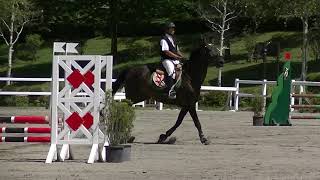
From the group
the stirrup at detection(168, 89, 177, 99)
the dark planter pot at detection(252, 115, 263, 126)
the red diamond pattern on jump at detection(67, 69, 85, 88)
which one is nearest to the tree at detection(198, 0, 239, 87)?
the dark planter pot at detection(252, 115, 263, 126)

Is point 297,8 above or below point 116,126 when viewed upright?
above

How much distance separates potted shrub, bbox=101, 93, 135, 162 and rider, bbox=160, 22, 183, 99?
3825mm

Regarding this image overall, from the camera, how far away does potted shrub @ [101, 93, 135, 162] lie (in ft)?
41.7

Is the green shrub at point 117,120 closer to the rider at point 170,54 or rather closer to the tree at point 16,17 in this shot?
the rider at point 170,54

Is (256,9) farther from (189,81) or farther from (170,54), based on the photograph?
(170,54)

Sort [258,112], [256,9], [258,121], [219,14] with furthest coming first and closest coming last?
1. [219,14]
2. [256,9]
3. [258,112]
4. [258,121]

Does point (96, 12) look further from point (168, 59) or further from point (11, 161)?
point (11, 161)

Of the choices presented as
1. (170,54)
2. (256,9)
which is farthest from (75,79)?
(256,9)

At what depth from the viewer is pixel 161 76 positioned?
17219 millimetres

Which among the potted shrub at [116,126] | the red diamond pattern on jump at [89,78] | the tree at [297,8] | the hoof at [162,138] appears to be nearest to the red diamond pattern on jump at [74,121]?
the potted shrub at [116,126]

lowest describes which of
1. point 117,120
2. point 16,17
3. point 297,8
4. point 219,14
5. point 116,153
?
point 116,153

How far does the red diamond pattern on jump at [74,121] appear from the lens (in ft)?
42.1

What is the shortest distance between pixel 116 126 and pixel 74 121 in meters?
0.74

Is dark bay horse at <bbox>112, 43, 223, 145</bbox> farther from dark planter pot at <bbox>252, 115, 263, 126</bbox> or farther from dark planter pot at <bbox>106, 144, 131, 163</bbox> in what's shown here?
dark planter pot at <bbox>252, 115, 263, 126</bbox>
